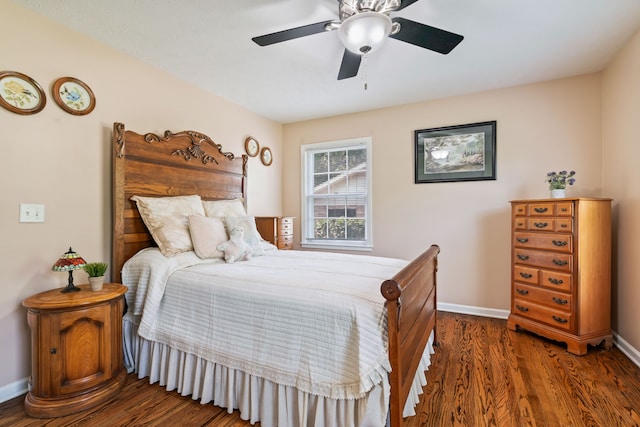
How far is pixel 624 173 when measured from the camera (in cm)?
242

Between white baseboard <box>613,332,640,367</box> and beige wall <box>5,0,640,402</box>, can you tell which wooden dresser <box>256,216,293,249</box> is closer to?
beige wall <box>5,0,640,402</box>

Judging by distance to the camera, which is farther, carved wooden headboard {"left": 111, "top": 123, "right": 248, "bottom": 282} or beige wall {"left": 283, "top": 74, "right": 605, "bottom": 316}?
beige wall {"left": 283, "top": 74, "right": 605, "bottom": 316}

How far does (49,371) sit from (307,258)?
Answer: 172 centimetres

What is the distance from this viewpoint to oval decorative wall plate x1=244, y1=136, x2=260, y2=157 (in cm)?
371

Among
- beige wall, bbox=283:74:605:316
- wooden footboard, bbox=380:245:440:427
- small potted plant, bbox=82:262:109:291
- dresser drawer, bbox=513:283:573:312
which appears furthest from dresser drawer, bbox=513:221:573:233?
small potted plant, bbox=82:262:109:291

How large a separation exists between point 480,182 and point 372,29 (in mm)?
2359

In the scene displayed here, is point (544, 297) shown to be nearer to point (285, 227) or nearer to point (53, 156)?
point (285, 227)

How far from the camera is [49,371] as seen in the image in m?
1.64

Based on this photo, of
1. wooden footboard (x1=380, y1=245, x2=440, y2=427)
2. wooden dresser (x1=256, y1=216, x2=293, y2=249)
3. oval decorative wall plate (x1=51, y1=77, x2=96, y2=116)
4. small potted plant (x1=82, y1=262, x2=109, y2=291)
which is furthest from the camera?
wooden dresser (x1=256, y1=216, x2=293, y2=249)

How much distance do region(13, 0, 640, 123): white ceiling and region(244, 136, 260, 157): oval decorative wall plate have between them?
566mm

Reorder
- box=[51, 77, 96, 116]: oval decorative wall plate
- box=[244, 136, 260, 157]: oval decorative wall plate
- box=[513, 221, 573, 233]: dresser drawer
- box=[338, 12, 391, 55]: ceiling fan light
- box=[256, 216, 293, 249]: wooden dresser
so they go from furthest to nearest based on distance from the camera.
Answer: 1. box=[244, 136, 260, 157]: oval decorative wall plate
2. box=[256, 216, 293, 249]: wooden dresser
3. box=[513, 221, 573, 233]: dresser drawer
4. box=[51, 77, 96, 116]: oval decorative wall plate
5. box=[338, 12, 391, 55]: ceiling fan light

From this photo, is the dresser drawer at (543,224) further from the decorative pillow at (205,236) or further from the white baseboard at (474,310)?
the decorative pillow at (205,236)

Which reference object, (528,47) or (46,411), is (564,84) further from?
(46,411)

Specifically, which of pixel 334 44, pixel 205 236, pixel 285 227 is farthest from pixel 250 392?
pixel 334 44
